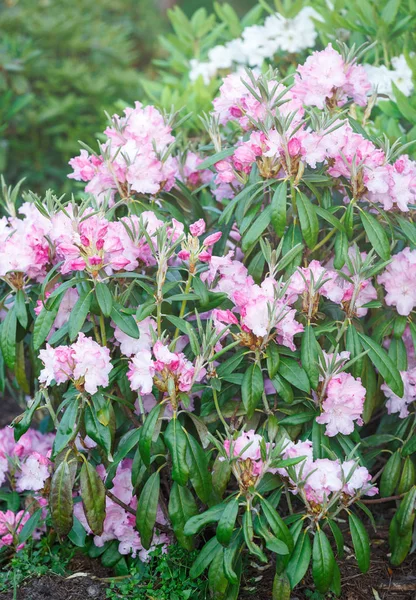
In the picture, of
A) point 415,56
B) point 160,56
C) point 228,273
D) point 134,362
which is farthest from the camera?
point 160,56

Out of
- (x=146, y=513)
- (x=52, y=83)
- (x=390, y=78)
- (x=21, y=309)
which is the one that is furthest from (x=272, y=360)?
(x=52, y=83)

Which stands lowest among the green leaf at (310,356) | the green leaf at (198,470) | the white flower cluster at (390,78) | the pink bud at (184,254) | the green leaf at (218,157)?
the green leaf at (198,470)

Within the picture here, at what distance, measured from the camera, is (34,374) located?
264cm

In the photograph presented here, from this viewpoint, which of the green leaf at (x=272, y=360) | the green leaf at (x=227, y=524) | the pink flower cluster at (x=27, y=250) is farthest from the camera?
the pink flower cluster at (x=27, y=250)

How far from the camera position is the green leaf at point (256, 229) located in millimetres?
2253

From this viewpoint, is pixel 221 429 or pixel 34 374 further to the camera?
pixel 34 374

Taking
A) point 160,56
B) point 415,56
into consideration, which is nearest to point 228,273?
point 415,56

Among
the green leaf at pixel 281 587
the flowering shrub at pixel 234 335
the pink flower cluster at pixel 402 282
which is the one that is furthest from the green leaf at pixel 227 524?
the pink flower cluster at pixel 402 282

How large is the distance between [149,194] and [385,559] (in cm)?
144

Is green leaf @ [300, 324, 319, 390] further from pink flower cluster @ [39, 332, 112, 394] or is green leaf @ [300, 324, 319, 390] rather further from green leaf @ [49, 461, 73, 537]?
green leaf @ [49, 461, 73, 537]

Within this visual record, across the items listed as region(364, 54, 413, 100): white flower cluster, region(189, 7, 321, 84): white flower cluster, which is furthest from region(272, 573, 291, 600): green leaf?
region(189, 7, 321, 84): white flower cluster

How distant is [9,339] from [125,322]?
455 millimetres

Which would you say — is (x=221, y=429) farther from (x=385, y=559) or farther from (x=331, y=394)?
(x=385, y=559)

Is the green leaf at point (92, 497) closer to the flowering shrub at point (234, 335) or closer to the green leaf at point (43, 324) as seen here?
the flowering shrub at point (234, 335)
